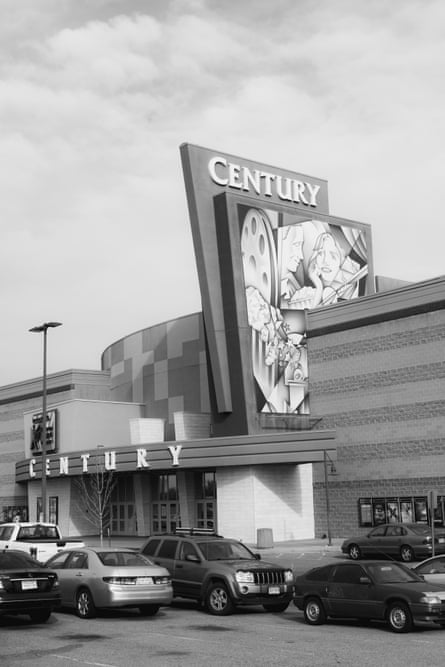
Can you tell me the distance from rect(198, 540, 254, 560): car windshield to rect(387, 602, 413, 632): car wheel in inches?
208

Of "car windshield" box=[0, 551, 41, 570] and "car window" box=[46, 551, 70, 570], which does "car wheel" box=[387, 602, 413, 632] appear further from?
"car window" box=[46, 551, 70, 570]

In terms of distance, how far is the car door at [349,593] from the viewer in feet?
61.0

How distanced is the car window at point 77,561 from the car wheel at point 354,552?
19.6 meters

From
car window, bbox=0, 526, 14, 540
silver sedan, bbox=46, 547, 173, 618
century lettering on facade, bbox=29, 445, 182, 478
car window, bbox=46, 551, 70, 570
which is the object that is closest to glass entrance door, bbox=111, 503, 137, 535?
century lettering on facade, bbox=29, 445, 182, 478

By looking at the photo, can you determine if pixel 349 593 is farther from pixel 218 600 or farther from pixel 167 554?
pixel 167 554

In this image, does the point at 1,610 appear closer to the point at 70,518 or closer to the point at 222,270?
the point at 222,270

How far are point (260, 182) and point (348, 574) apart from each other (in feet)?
134

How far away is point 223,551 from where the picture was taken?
2269 centimetres

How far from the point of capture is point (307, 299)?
55.6 meters

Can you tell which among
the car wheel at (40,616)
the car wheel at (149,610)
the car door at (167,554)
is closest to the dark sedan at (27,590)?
the car wheel at (40,616)

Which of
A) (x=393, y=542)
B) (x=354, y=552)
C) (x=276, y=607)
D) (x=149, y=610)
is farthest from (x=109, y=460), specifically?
(x=149, y=610)

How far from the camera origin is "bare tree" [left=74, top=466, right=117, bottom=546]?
57.7 metres

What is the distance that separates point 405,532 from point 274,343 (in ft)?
58.7

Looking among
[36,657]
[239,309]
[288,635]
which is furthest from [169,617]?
[239,309]
